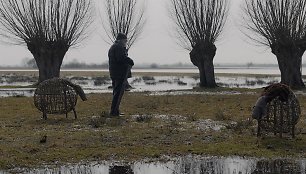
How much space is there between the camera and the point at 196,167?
29.4 feet

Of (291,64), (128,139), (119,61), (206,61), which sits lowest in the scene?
(128,139)

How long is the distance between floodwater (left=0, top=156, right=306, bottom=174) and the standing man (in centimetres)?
760

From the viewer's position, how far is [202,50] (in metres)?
39.2

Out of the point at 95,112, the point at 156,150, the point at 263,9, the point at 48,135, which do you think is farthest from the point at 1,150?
the point at 263,9

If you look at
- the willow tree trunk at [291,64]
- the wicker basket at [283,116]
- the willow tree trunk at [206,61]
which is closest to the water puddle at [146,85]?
the willow tree trunk at [206,61]

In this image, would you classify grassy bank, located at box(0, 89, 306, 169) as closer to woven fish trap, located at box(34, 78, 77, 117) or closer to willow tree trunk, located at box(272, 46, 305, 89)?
woven fish trap, located at box(34, 78, 77, 117)

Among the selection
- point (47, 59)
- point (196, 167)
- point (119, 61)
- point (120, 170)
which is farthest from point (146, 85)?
point (120, 170)

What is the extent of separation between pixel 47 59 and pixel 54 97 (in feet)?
79.8

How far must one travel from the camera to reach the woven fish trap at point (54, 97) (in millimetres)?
16547

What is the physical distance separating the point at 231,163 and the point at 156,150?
6.33ft

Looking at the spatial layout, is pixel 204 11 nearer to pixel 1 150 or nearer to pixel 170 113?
pixel 170 113

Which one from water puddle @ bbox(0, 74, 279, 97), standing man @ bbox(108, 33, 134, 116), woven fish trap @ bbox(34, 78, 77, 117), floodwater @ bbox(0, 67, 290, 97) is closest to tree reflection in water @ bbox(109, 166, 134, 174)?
standing man @ bbox(108, 33, 134, 116)

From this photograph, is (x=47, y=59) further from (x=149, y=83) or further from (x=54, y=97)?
(x=54, y=97)

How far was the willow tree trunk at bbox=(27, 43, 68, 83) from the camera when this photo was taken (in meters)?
40.0
